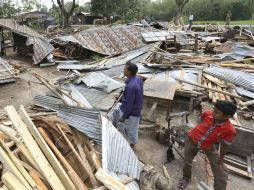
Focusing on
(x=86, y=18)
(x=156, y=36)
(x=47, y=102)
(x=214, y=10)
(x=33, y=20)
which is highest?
(x=214, y=10)

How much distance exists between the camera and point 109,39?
50.4 ft

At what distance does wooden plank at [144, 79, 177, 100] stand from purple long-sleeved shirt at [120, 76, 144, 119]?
168 cm

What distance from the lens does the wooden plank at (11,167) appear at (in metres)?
3.38

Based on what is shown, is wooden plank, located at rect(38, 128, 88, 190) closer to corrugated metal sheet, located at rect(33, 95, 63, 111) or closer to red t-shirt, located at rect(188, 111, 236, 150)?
red t-shirt, located at rect(188, 111, 236, 150)

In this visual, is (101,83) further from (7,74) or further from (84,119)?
(7,74)

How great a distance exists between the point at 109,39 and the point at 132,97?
11.1 m

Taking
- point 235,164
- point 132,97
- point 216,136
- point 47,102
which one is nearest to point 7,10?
point 47,102

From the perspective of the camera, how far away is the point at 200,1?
2029 inches

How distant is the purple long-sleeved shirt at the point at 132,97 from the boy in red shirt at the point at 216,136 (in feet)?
3.89

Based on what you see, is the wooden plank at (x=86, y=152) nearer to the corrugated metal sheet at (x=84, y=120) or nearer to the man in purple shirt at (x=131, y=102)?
the corrugated metal sheet at (x=84, y=120)

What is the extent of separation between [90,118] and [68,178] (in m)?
1.44

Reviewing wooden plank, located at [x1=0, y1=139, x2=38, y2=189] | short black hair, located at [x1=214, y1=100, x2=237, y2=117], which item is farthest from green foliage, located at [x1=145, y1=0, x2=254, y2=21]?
wooden plank, located at [x1=0, y1=139, x2=38, y2=189]

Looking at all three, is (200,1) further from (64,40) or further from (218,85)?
(218,85)

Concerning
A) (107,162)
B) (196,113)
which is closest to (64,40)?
(196,113)
